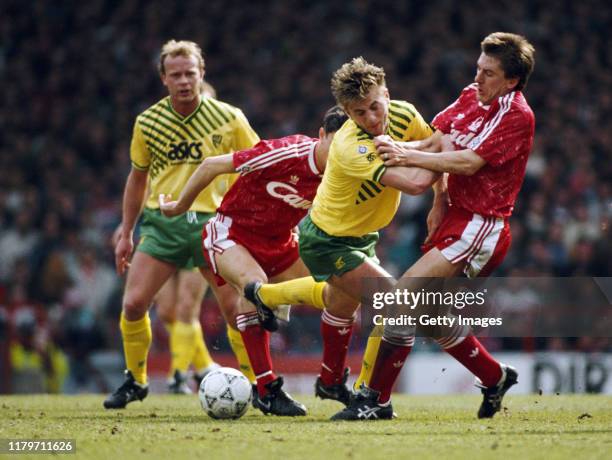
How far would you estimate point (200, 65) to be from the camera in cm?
805

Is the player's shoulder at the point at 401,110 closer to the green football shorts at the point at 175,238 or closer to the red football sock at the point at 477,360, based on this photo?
the red football sock at the point at 477,360

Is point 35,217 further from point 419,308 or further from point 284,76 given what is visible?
point 419,308

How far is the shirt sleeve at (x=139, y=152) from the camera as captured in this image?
8.02 metres

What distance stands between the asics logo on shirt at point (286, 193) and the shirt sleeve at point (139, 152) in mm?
1194

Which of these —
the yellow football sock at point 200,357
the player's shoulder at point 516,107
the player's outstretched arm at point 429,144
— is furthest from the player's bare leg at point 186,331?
the player's shoulder at point 516,107

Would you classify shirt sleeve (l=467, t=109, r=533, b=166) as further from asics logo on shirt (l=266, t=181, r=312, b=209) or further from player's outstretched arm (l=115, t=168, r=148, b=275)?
player's outstretched arm (l=115, t=168, r=148, b=275)

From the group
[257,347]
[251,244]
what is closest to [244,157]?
[251,244]

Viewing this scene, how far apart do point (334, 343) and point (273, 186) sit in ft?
3.42

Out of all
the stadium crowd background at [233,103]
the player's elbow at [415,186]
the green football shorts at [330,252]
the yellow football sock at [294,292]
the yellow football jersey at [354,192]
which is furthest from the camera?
the stadium crowd background at [233,103]

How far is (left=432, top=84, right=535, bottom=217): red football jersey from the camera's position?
246 inches

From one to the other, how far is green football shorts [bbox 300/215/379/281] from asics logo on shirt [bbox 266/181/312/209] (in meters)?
0.36

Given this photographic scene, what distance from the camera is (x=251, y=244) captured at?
7402mm

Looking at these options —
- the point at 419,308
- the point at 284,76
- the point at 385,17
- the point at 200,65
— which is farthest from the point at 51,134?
the point at 419,308

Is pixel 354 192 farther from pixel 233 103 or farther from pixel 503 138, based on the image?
pixel 233 103
